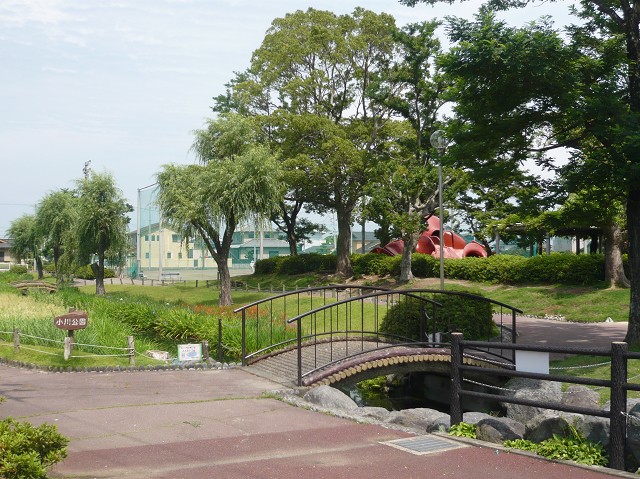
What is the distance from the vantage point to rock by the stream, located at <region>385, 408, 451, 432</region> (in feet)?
27.9

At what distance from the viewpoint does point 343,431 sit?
8.12 meters

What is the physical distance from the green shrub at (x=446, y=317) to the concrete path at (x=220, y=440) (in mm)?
4833

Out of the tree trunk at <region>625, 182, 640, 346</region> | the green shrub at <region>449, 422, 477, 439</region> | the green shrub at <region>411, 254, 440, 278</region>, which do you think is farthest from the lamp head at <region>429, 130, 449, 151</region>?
the green shrub at <region>411, 254, 440, 278</region>

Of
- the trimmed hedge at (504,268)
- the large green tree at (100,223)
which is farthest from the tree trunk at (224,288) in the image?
the trimmed hedge at (504,268)

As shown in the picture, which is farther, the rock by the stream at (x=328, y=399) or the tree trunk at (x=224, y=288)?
the tree trunk at (x=224, y=288)

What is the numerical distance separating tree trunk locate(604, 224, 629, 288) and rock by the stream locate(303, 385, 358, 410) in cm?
1951

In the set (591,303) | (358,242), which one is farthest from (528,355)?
(358,242)

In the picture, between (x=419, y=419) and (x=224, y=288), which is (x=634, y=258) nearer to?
(x=419, y=419)

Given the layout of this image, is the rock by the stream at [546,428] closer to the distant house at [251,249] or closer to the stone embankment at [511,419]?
the stone embankment at [511,419]

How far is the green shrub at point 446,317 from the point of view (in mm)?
15055

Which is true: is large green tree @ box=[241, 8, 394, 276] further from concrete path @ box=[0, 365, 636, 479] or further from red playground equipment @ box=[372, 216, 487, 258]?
concrete path @ box=[0, 365, 636, 479]

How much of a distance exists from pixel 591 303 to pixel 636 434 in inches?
744

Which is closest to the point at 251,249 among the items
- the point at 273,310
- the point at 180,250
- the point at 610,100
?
the point at 180,250

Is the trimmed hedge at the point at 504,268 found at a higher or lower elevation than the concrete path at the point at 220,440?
higher
